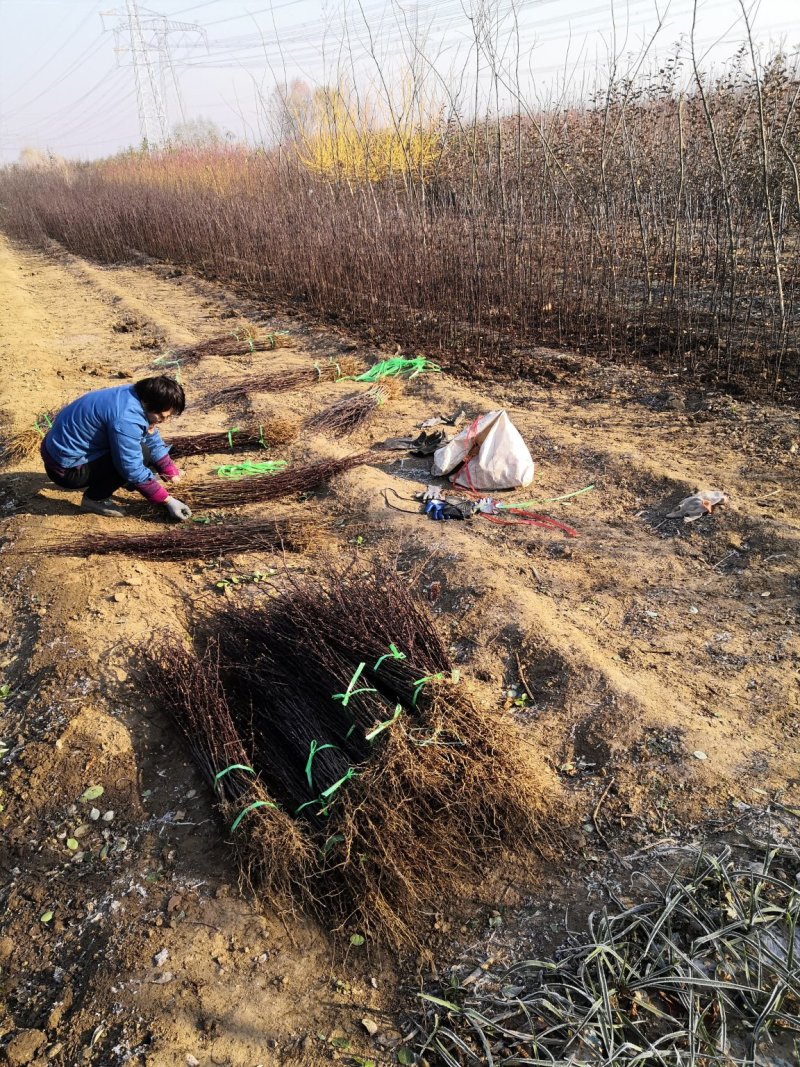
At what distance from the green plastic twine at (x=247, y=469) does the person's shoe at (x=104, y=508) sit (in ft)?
2.39

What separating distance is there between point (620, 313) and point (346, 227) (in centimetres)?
360

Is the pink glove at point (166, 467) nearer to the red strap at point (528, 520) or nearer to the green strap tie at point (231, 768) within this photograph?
the red strap at point (528, 520)

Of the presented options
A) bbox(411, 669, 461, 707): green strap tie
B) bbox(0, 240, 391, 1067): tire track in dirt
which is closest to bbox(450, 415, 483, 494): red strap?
bbox(0, 240, 391, 1067): tire track in dirt

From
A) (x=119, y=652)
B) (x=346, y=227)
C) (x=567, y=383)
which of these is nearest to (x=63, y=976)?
(x=119, y=652)

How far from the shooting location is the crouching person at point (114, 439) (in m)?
3.43

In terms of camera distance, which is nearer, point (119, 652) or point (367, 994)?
point (367, 994)

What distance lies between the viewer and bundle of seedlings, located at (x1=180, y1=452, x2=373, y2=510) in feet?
13.3

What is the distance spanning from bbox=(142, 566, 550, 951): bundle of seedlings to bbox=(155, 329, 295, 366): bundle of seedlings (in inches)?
212

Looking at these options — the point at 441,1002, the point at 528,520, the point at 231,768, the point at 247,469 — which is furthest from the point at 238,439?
the point at 441,1002

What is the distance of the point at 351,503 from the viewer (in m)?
4.04

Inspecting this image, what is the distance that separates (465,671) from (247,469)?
238cm

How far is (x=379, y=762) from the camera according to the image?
6.28ft

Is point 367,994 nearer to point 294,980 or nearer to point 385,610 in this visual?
point 294,980

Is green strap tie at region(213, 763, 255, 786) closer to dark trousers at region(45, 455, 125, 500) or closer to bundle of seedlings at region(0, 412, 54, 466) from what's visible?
dark trousers at region(45, 455, 125, 500)
